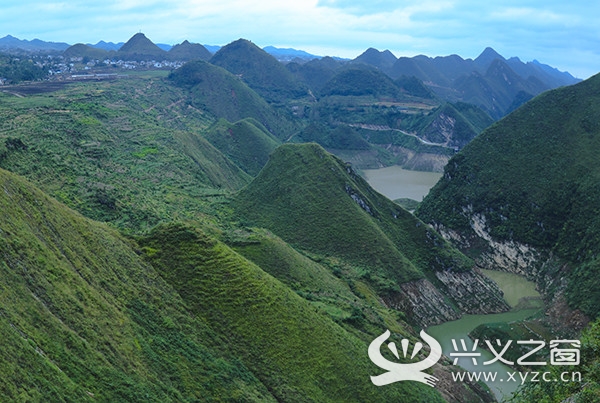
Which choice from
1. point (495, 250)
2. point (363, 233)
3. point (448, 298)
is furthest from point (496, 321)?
point (495, 250)

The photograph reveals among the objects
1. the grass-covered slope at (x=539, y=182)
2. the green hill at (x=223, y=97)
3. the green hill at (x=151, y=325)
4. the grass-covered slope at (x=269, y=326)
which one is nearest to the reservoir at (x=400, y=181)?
the grass-covered slope at (x=539, y=182)

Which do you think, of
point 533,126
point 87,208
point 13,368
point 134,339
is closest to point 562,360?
point 134,339

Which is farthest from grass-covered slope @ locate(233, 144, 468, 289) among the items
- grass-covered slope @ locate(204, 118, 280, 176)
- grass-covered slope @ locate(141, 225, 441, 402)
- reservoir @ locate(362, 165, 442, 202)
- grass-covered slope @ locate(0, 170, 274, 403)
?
grass-covered slope @ locate(204, 118, 280, 176)

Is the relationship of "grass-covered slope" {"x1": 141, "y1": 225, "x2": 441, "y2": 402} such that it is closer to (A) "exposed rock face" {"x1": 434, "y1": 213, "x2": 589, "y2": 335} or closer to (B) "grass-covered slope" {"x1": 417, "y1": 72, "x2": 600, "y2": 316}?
(A) "exposed rock face" {"x1": 434, "y1": 213, "x2": 589, "y2": 335}

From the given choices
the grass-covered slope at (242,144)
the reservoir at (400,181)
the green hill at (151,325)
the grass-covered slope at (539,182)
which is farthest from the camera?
the grass-covered slope at (242,144)

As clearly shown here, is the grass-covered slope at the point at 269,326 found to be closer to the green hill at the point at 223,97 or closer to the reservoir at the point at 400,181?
the reservoir at the point at 400,181

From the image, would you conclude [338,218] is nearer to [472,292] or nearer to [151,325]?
[472,292]

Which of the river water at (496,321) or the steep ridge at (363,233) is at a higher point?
the steep ridge at (363,233)
